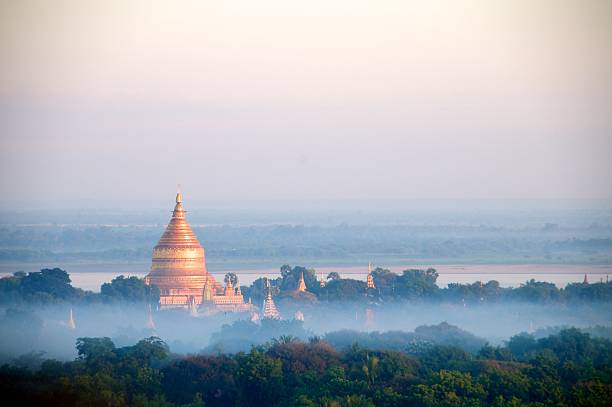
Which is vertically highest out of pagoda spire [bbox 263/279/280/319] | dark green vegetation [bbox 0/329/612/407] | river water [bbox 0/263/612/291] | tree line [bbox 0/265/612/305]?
river water [bbox 0/263/612/291]

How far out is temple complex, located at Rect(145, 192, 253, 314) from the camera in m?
90.9

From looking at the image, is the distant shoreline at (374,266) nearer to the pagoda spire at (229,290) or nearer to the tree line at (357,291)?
the pagoda spire at (229,290)

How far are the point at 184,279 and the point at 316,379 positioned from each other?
40.1m

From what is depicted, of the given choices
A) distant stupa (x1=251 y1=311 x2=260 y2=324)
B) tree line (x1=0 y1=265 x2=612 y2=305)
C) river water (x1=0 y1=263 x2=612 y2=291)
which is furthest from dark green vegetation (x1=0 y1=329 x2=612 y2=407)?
river water (x1=0 y1=263 x2=612 y2=291)

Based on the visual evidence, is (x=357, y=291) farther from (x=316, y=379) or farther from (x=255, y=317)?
(x=316, y=379)

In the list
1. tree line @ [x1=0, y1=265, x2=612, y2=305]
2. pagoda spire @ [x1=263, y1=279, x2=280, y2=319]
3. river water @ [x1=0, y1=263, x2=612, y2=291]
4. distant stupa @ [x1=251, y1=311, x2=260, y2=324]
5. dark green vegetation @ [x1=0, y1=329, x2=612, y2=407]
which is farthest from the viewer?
river water @ [x1=0, y1=263, x2=612, y2=291]

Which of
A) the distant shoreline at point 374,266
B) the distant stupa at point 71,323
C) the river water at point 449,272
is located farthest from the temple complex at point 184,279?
the distant shoreline at point 374,266

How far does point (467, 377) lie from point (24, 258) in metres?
71.6

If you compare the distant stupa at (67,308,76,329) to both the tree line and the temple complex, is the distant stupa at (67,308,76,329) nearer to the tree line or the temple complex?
the tree line

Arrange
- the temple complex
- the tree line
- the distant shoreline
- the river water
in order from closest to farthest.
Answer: the tree line → the temple complex → the river water → the distant shoreline

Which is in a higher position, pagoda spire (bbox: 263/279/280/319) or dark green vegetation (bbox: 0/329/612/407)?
pagoda spire (bbox: 263/279/280/319)

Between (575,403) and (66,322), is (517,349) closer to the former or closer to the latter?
(575,403)

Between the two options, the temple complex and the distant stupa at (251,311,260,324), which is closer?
the distant stupa at (251,311,260,324)

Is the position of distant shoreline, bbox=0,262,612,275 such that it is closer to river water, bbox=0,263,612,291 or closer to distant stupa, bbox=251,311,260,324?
river water, bbox=0,263,612,291
